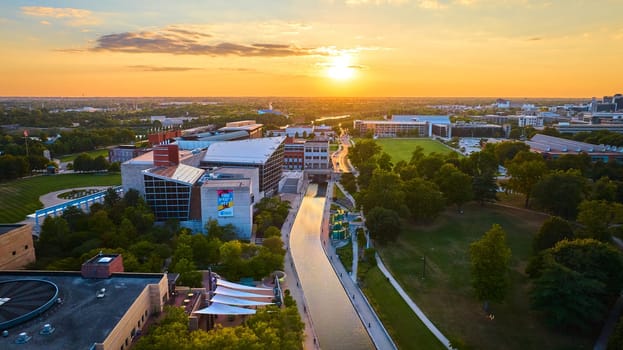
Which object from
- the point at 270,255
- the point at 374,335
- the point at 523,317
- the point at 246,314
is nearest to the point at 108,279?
the point at 246,314

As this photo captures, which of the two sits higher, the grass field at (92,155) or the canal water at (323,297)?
the grass field at (92,155)

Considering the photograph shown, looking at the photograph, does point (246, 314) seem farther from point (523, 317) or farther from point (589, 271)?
point (589, 271)

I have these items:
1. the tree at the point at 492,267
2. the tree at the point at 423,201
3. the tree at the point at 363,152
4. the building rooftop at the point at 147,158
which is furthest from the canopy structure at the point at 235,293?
the tree at the point at 363,152

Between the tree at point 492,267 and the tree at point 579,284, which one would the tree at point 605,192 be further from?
the tree at point 492,267

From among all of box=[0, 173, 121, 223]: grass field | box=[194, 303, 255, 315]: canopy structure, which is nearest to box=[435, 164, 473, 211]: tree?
box=[194, 303, 255, 315]: canopy structure

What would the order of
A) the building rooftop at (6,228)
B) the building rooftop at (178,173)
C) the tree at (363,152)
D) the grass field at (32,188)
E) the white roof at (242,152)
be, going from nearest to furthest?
1. the building rooftop at (6,228)
2. the building rooftop at (178,173)
3. the grass field at (32,188)
4. the white roof at (242,152)
5. the tree at (363,152)

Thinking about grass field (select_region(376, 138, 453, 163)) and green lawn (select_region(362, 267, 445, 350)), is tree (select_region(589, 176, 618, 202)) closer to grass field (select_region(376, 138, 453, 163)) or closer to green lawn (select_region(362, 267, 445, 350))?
green lawn (select_region(362, 267, 445, 350))

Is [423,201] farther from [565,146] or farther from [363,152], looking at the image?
[565,146]
